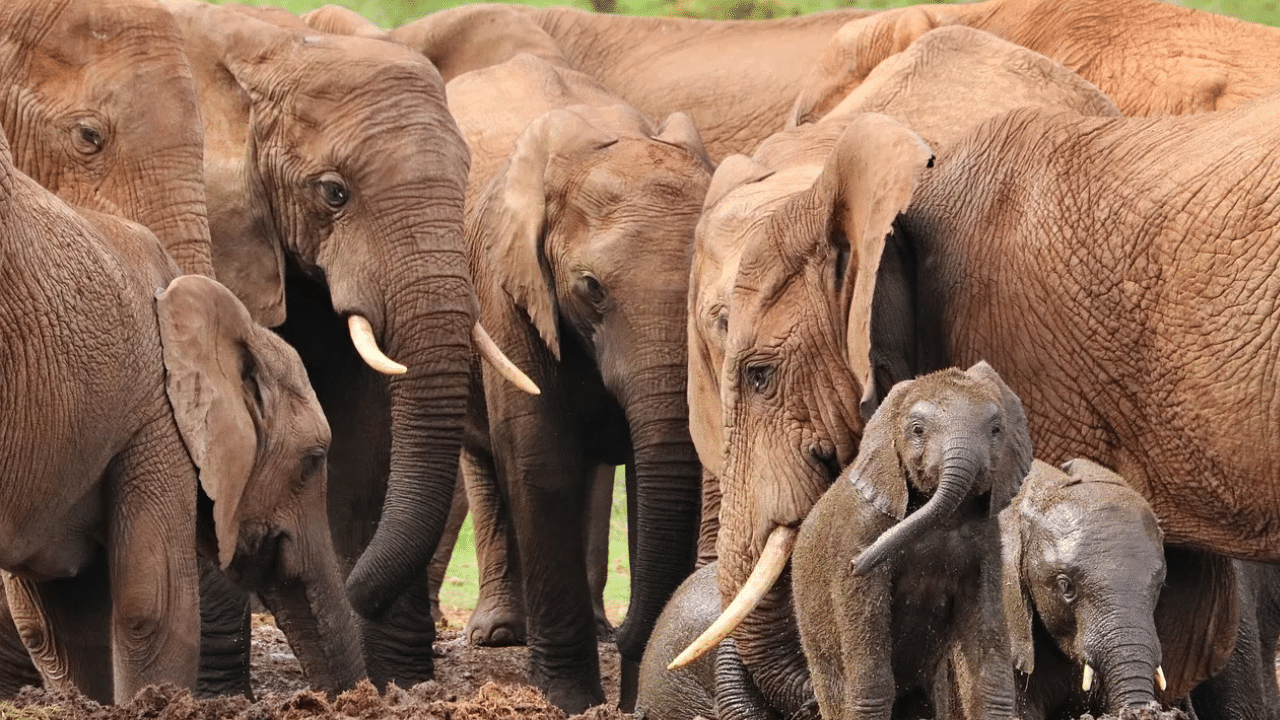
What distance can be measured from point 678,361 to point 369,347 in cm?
87

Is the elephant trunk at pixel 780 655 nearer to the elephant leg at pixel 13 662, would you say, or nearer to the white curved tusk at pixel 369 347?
the white curved tusk at pixel 369 347

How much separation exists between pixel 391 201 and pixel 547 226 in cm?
45

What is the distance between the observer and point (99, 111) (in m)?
7.46

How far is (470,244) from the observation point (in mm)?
8789

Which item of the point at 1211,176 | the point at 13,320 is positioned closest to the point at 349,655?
the point at 13,320

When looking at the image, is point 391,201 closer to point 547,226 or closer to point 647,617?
point 547,226

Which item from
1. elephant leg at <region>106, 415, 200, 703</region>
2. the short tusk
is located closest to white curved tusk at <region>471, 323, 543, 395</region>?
elephant leg at <region>106, 415, 200, 703</region>

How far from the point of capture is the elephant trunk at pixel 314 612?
22.6 feet

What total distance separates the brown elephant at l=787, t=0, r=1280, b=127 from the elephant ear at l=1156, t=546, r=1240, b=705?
2.19 meters

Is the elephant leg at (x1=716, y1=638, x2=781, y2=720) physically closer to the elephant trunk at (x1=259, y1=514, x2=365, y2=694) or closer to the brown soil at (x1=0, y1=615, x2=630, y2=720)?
the brown soil at (x1=0, y1=615, x2=630, y2=720)

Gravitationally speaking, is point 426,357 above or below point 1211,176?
below

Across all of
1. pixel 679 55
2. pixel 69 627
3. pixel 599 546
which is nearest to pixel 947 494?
pixel 69 627

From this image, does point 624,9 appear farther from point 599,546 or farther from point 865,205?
point 865,205

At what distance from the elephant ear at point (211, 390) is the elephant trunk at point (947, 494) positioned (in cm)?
216
